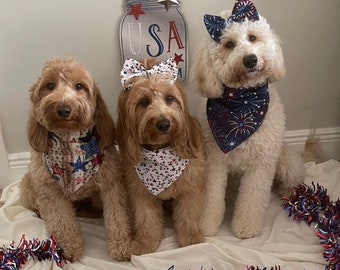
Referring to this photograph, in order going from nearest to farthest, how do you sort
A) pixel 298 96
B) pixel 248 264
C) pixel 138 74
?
pixel 138 74, pixel 248 264, pixel 298 96

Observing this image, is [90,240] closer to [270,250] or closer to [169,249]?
[169,249]

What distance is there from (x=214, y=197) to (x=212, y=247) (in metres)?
0.23

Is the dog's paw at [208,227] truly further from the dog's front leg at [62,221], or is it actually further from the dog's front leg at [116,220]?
the dog's front leg at [62,221]

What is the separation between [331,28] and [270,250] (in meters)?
1.25

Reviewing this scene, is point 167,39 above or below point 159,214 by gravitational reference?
above

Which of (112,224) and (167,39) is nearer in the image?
(112,224)

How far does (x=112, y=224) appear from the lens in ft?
Answer: 6.04

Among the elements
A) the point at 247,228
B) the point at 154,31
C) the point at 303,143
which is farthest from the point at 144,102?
the point at 303,143

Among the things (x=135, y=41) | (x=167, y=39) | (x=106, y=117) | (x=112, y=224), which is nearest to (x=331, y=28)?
(x=167, y=39)

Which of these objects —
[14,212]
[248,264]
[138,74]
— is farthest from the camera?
[14,212]

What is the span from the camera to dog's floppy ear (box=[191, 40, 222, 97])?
173 centimetres

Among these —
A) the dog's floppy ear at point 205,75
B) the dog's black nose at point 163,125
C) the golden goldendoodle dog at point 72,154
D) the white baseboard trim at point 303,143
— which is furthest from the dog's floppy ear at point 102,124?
the white baseboard trim at point 303,143

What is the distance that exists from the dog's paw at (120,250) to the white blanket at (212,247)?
1.0 inches

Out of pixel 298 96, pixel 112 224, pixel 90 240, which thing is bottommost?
pixel 90 240
